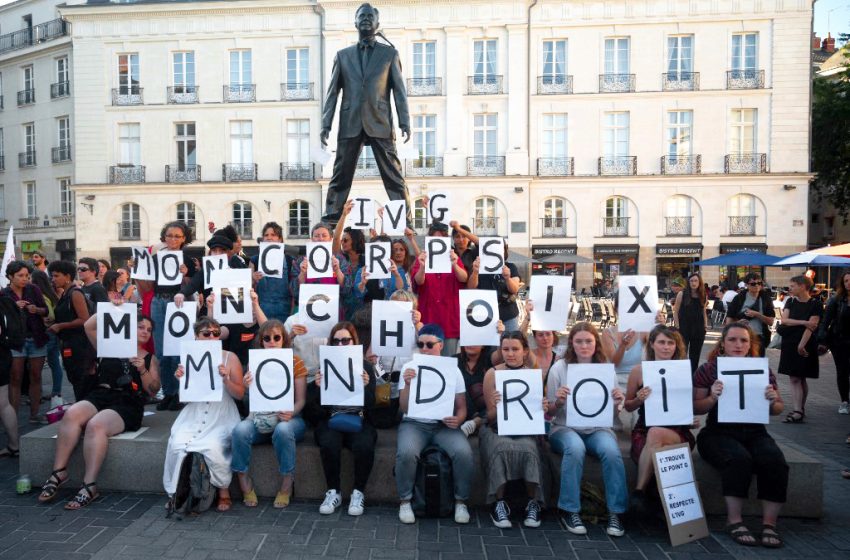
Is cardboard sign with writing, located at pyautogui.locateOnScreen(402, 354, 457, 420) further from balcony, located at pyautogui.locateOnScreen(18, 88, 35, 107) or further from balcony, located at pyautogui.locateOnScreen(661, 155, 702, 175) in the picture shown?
balcony, located at pyautogui.locateOnScreen(18, 88, 35, 107)

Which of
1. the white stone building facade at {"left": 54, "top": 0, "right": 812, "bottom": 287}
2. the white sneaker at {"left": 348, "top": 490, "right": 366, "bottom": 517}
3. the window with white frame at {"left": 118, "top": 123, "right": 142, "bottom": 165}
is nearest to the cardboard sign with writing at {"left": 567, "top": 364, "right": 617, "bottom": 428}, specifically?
the white sneaker at {"left": 348, "top": 490, "right": 366, "bottom": 517}

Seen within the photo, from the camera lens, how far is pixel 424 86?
3045 centimetres

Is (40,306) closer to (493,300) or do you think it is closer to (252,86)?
(493,300)

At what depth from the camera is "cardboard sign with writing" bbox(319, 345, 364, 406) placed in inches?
189

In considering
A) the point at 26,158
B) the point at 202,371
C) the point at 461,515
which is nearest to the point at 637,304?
the point at 461,515

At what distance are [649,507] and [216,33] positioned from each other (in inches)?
1343

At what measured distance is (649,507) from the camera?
4.47 metres

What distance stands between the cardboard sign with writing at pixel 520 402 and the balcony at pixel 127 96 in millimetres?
34155

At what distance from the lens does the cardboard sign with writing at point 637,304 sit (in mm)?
5320

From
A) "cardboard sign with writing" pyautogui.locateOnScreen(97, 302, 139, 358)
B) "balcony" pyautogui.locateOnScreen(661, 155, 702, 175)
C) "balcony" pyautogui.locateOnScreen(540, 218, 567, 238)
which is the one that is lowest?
"cardboard sign with writing" pyautogui.locateOnScreen(97, 302, 139, 358)

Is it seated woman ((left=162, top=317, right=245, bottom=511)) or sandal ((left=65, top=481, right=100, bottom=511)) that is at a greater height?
seated woman ((left=162, top=317, right=245, bottom=511))

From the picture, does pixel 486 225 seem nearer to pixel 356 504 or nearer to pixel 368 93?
pixel 368 93

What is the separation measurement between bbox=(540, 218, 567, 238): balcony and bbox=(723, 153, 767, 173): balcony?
8575 mm

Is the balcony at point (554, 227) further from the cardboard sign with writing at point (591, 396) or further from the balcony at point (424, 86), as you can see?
the cardboard sign with writing at point (591, 396)
